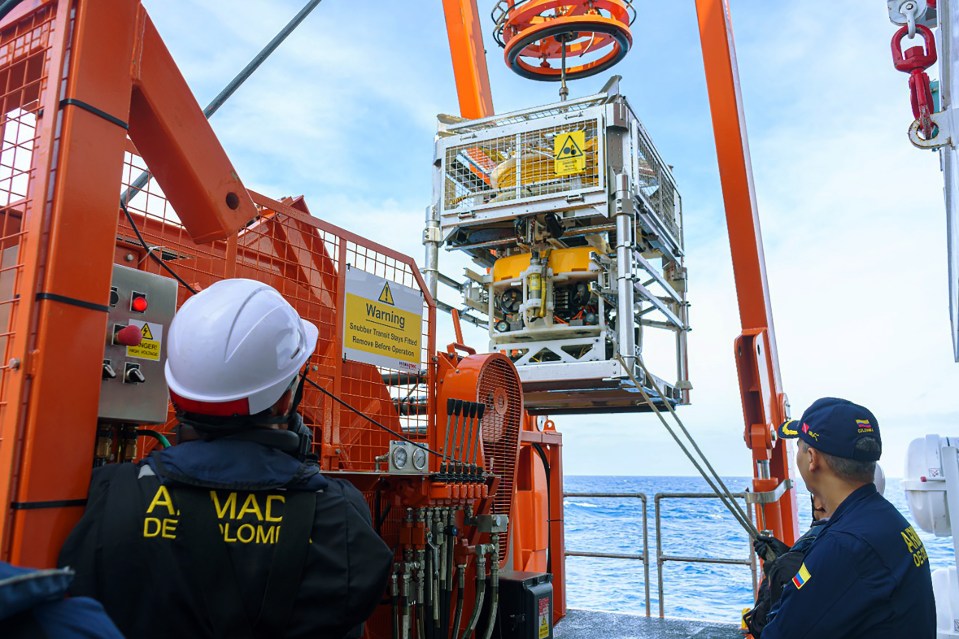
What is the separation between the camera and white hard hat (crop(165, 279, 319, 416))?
172 cm

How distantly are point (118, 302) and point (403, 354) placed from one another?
198 centimetres

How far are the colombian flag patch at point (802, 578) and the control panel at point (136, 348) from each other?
1.84 metres

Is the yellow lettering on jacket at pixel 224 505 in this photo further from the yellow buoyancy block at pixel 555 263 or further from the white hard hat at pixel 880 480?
the yellow buoyancy block at pixel 555 263

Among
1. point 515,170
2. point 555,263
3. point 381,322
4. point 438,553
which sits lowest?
point 438,553

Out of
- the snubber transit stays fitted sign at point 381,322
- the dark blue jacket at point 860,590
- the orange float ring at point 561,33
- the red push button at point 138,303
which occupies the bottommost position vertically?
the dark blue jacket at point 860,590

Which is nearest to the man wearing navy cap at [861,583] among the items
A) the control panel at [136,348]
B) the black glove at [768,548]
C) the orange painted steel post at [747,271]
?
the black glove at [768,548]

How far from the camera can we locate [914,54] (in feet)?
10.4

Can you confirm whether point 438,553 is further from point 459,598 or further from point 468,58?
point 468,58

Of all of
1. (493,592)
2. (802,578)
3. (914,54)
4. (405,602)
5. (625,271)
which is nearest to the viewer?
(802,578)

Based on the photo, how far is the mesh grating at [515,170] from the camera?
679 centimetres

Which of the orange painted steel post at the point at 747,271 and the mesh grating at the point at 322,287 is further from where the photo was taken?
the orange painted steel post at the point at 747,271

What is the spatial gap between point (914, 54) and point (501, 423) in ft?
8.95

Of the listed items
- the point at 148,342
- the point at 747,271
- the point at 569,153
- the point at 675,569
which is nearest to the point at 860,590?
the point at 148,342

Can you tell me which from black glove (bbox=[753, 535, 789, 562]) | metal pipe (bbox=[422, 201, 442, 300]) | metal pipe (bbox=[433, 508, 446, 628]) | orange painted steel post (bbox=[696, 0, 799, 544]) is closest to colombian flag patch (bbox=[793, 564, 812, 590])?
black glove (bbox=[753, 535, 789, 562])
